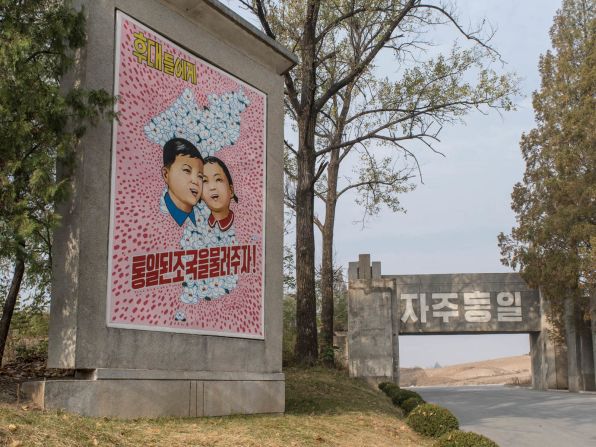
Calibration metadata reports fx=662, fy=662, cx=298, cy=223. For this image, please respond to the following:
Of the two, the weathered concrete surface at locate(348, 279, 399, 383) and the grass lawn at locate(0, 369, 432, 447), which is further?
the weathered concrete surface at locate(348, 279, 399, 383)

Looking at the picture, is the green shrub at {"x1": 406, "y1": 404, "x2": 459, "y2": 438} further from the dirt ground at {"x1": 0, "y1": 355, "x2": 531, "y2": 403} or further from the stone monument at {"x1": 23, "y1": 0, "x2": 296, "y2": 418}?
the dirt ground at {"x1": 0, "y1": 355, "x2": 531, "y2": 403}

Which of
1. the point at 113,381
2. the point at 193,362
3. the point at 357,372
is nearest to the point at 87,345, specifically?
the point at 113,381

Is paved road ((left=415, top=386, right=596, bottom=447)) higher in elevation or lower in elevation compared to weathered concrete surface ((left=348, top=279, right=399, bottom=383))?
lower

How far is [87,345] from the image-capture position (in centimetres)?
884

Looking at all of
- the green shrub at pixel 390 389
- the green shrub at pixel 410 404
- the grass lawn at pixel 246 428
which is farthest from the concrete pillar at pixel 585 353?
the grass lawn at pixel 246 428

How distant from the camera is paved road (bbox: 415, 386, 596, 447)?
46.0ft

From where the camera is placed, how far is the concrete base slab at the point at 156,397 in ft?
27.7

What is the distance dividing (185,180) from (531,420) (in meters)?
12.0

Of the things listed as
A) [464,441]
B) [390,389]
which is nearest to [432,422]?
[464,441]

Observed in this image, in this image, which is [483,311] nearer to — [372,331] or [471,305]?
[471,305]

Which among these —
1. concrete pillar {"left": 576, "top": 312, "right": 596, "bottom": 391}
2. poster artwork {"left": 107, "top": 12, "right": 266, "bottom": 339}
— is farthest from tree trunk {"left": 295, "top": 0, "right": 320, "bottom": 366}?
concrete pillar {"left": 576, "top": 312, "right": 596, "bottom": 391}

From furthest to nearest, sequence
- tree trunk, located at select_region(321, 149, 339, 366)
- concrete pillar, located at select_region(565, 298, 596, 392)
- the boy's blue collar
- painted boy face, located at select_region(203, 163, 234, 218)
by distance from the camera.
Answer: concrete pillar, located at select_region(565, 298, 596, 392) → tree trunk, located at select_region(321, 149, 339, 366) → painted boy face, located at select_region(203, 163, 234, 218) → the boy's blue collar

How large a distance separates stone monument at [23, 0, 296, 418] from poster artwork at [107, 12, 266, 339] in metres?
0.02

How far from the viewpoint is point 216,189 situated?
1145 cm
